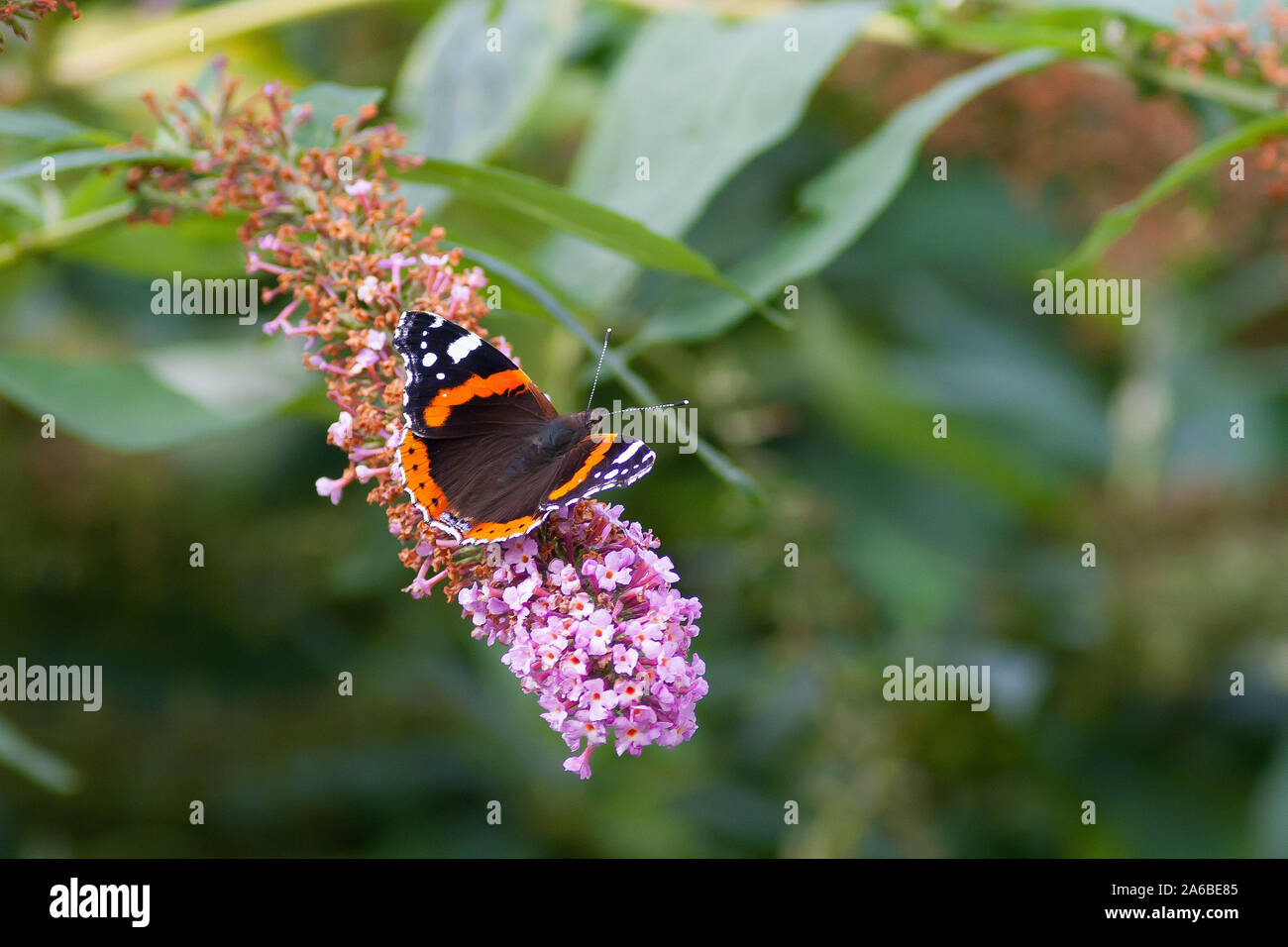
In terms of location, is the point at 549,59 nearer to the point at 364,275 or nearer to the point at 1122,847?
the point at 364,275

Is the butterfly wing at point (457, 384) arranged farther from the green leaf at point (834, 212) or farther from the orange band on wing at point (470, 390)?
the green leaf at point (834, 212)

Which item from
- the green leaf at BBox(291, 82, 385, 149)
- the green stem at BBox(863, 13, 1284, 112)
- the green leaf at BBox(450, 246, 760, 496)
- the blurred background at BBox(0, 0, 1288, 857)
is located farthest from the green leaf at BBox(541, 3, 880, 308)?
the green leaf at BBox(291, 82, 385, 149)

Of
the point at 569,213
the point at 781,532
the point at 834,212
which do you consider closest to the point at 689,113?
the point at 834,212

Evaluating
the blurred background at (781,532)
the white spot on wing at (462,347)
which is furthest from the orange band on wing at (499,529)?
the blurred background at (781,532)

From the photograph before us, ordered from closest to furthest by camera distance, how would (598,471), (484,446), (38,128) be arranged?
(598,471)
(38,128)
(484,446)

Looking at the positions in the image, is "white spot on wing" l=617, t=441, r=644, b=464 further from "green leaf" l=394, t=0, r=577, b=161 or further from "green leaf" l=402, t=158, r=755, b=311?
"green leaf" l=394, t=0, r=577, b=161

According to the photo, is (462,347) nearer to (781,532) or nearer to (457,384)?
(457,384)
